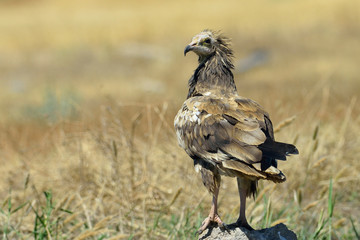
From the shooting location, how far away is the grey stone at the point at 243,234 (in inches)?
157

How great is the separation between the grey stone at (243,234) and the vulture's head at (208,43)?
134 centimetres

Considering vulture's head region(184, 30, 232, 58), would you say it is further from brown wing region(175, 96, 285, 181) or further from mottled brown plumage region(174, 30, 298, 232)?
brown wing region(175, 96, 285, 181)

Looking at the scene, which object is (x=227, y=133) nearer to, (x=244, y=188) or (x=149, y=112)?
(x=244, y=188)

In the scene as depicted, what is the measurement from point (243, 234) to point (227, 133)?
0.74 meters

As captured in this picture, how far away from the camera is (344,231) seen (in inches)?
229

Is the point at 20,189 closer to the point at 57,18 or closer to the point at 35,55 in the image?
the point at 35,55

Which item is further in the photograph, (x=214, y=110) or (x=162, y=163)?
(x=162, y=163)

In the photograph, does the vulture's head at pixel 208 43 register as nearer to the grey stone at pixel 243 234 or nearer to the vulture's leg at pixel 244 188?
the vulture's leg at pixel 244 188

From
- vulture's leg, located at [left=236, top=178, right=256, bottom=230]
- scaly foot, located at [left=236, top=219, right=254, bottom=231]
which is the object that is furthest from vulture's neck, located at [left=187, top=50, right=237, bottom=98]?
scaly foot, located at [left=236, top=219, right=254, bottom=231]

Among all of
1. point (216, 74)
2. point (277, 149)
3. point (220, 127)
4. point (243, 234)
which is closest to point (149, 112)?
point (216, 74)

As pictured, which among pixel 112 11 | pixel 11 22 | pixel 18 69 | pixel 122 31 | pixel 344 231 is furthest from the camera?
pixel 112 11

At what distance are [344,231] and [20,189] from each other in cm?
378

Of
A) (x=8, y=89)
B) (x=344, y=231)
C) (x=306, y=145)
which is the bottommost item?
(x=8, y=89)

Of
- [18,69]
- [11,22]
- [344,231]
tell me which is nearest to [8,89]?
[18,69]
